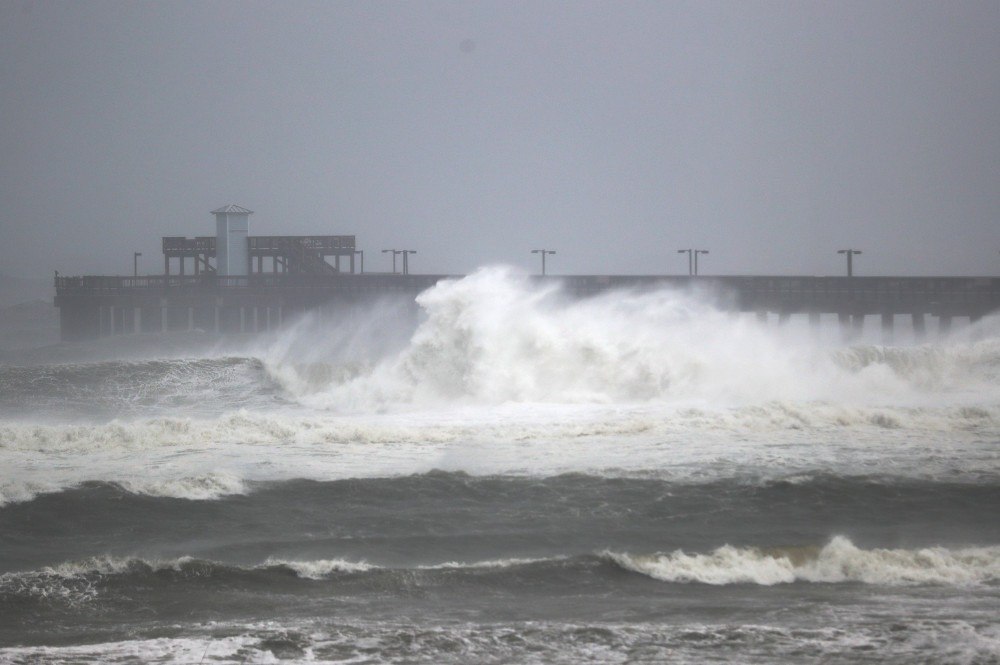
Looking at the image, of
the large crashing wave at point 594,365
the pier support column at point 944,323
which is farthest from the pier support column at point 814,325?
the large crashing wave at point 594,365

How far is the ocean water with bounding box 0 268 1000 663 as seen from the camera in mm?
9195

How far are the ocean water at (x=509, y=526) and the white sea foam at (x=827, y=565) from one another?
0.14ft

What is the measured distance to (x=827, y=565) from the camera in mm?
11570

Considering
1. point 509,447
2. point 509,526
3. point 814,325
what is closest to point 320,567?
point 509,526

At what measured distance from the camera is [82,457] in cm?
1848

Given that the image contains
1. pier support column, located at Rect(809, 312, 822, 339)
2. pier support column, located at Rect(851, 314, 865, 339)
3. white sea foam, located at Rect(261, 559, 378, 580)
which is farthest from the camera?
pier support column, located at Rect(851, 314, 865, 339)

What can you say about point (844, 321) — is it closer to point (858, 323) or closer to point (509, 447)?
point (858, 323)

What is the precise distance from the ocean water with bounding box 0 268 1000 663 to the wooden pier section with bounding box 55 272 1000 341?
21.7 m

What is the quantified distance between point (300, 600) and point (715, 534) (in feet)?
18.2

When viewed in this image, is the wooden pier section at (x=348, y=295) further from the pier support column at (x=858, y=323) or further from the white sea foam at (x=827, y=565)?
the white sea foam at (x=827, y=565)

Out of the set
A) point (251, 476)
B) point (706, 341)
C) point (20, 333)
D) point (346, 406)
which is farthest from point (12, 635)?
point (20, 333)

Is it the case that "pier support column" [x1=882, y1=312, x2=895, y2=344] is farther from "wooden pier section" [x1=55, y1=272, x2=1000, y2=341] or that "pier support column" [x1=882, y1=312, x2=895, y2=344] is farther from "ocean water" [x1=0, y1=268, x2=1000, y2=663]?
"ocean water" [x1=0, y1=268, x2=1000, y2=663]

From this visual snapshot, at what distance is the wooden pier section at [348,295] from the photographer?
1988 inches

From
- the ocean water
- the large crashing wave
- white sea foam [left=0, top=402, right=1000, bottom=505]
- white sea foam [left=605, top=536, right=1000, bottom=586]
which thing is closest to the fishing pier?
the large crashing wave
